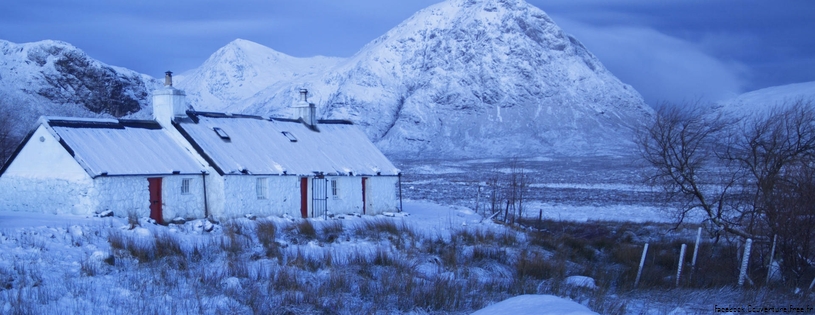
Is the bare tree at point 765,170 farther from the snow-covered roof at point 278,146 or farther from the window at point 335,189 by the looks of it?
the snow-covered roof at point 278,146

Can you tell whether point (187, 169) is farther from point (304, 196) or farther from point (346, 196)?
point (346, 196)

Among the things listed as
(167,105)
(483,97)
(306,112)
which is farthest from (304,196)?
(483,97)

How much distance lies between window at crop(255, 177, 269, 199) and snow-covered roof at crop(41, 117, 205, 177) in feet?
6.97

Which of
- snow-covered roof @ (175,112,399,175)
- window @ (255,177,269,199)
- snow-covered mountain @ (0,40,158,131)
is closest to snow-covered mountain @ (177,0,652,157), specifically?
snow-covered mountain @ (0,40,158,131)

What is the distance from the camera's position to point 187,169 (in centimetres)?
2584

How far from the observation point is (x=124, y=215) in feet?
78.0

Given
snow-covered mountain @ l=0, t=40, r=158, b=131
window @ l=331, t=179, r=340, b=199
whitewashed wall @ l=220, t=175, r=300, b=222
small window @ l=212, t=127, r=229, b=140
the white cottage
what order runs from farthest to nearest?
snow-covered mountain @ l=0, t=40, r=158, b=131
window @ l=331, t=179, r=340, b=199
small window @ l=212, t=127, r=229, b=140
whitewashed wall @ l=220, t=175, r=300, b=222
the white cottage

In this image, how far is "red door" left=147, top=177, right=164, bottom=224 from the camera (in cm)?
2452

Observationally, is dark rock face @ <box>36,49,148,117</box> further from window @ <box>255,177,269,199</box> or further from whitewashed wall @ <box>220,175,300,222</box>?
window @ <box>255,177,269,199</box>

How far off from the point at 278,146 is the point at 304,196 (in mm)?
2560

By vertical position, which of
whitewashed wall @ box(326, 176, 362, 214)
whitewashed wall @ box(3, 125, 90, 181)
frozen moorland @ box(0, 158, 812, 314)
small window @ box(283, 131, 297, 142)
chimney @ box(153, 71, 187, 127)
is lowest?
frozen moorland @ box(0, 158, 812, 314)

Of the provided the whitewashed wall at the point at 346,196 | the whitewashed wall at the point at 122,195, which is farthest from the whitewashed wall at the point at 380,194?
the whitewashed wall at the point at 122,195

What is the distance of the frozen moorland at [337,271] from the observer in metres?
11.4

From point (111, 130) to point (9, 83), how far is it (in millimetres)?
77695
